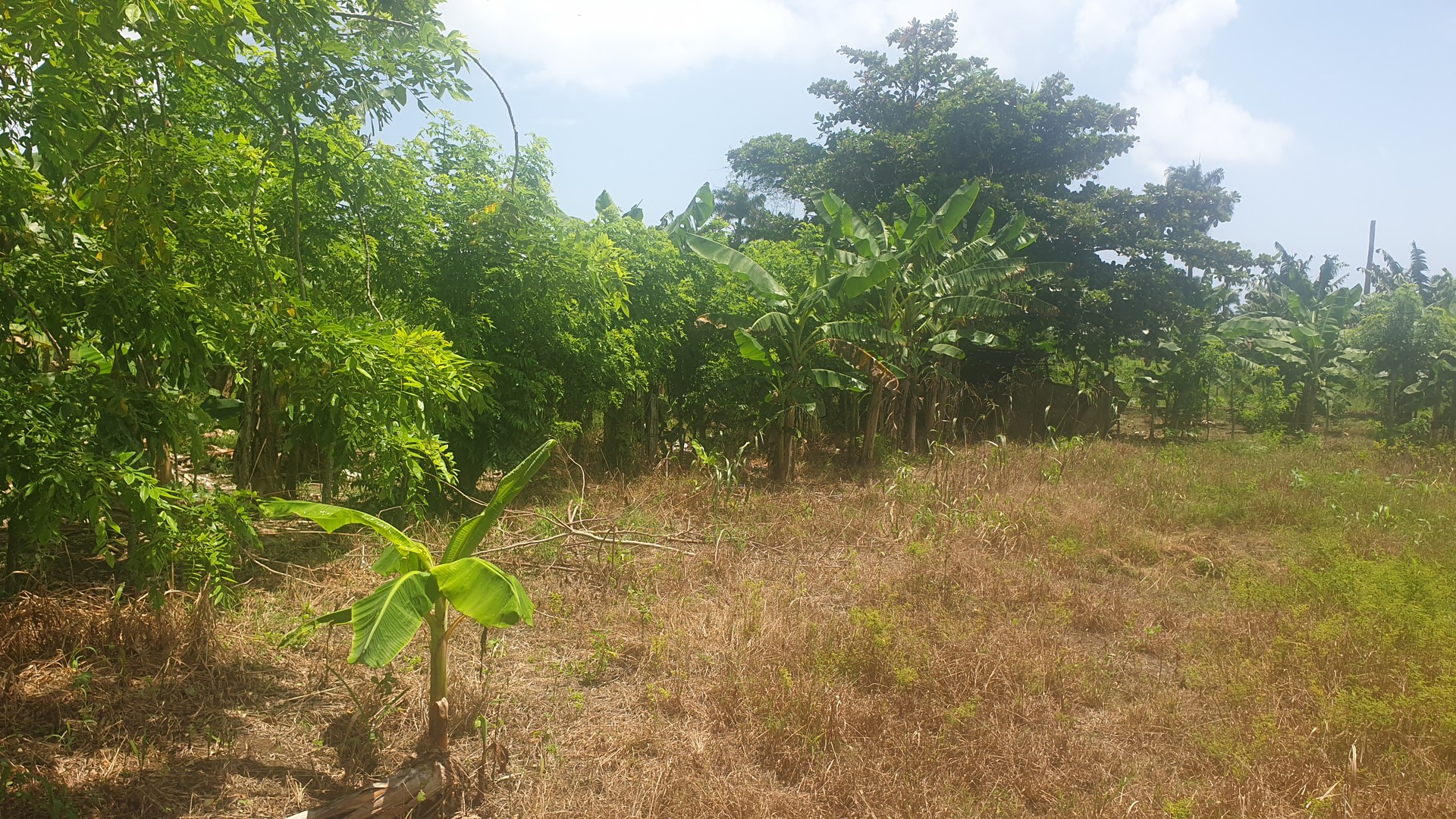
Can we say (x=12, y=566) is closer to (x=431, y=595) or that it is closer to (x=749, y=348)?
(x=431, y=595)

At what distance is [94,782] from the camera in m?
2.92

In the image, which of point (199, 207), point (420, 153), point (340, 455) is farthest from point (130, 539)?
point (420, 153)

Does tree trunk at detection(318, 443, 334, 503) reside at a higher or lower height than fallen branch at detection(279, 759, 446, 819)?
higher

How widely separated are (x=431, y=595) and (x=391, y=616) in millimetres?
249

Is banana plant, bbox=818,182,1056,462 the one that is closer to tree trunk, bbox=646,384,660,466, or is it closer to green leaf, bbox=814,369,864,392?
green leaf, bbox=814,369,864,392

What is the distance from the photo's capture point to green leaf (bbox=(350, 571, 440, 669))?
2570 mm

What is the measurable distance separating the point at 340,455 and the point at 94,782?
5.45 feet

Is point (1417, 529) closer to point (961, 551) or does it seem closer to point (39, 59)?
point (961, 551)

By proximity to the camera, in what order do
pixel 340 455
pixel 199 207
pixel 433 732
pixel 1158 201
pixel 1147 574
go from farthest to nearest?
pixel 1158 201 → pixel 1147 574 → pixel 340 455 → pixel 199 207 → pixel 433 732

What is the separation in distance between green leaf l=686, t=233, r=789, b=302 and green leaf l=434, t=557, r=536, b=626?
6.69 m

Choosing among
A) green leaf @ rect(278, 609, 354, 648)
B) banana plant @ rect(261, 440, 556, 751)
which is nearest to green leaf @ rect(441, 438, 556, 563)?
banana plant @ rect(261, 440, 556, 751)

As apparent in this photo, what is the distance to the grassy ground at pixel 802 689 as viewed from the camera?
3.12m

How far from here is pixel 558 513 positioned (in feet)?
22.3

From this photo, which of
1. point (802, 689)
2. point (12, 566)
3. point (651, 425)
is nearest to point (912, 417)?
point (651, 425)
